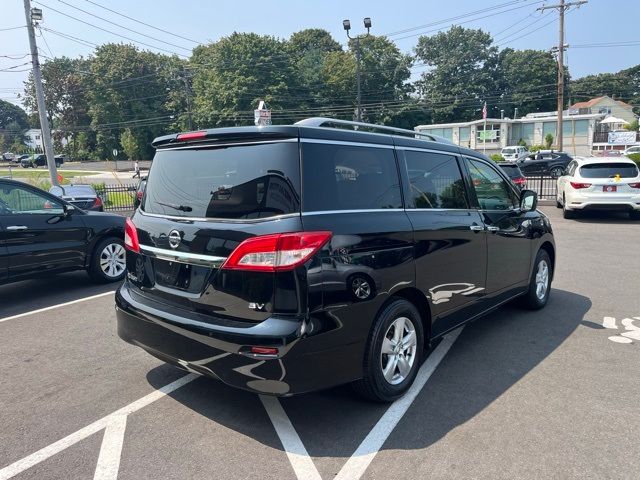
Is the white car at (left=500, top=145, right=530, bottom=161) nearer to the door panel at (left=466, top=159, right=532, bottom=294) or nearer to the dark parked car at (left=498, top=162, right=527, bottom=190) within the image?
the dark parked car at (left=498, top=162, right=527, bottom=190)

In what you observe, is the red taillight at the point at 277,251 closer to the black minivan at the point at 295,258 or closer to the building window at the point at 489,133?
the black minivan at the point at 295,258

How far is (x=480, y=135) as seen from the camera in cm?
5953

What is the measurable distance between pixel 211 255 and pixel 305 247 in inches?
24.4

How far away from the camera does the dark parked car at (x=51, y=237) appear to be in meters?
6.18

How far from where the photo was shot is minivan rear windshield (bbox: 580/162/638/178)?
12704 mm

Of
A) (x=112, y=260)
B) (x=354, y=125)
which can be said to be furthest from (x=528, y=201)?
(x=112, y=260)

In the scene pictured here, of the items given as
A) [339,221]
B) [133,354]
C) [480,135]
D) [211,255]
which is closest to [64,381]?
[133,354]

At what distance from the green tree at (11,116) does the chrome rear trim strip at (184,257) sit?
15442cm

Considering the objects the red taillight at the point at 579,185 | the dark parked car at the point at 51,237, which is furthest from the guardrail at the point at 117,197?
the red taillight at the point at 579,185

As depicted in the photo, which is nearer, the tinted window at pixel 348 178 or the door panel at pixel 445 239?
the tinted window at pixel 348 178

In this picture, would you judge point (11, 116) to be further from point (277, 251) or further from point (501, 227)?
point (277, 251)

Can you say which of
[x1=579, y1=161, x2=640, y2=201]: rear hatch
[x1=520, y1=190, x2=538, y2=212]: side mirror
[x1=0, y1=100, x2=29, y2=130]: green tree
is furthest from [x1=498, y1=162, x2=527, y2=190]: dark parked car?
[x1=0, y1=100, x2=29, y2=130]: green tree

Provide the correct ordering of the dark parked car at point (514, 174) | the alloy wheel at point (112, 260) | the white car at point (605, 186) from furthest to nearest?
the dark parked car at point (514, 174)
the white car at point (605, 186)
the alloy wheel at point (112, 260)

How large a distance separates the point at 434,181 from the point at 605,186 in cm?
1093
